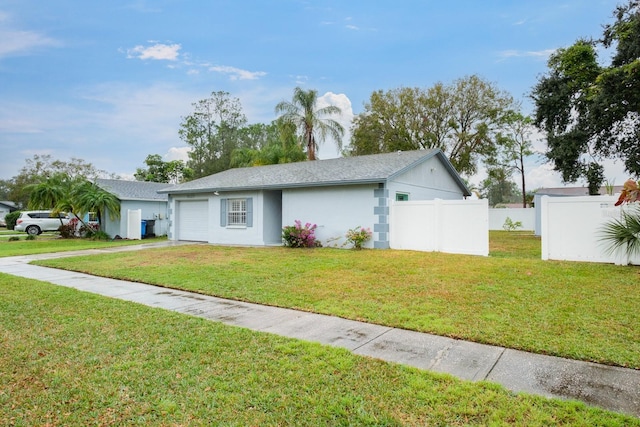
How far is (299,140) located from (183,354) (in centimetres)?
2327

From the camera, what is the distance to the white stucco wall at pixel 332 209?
42.3 feet

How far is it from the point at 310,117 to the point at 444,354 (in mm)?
23509

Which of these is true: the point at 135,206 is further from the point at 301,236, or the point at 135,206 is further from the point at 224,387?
the point at 224,387

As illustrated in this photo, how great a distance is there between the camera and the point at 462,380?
321 cm

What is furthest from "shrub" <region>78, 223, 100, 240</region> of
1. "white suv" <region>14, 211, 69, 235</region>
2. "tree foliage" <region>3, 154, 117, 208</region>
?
"tree foliage" <region>3, 154, 117, 208</region>

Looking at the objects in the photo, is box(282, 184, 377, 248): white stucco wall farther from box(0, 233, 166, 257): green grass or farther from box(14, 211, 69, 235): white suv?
box(14, 211, 69, 235): white suv

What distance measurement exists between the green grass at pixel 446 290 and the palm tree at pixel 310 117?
51.9 ft

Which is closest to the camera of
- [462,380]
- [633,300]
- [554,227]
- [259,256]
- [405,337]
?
[462,380]

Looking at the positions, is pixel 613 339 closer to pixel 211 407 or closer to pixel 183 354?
pixel 211 407

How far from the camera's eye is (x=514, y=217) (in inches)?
1074

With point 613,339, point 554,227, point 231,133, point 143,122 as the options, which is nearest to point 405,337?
point 613,339

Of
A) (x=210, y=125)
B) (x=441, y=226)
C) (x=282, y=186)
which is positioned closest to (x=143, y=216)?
(x=282, y=186)

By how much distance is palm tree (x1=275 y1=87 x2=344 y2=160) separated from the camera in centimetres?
2552

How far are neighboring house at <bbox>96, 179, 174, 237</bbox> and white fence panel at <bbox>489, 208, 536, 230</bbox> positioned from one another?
75.8ft
